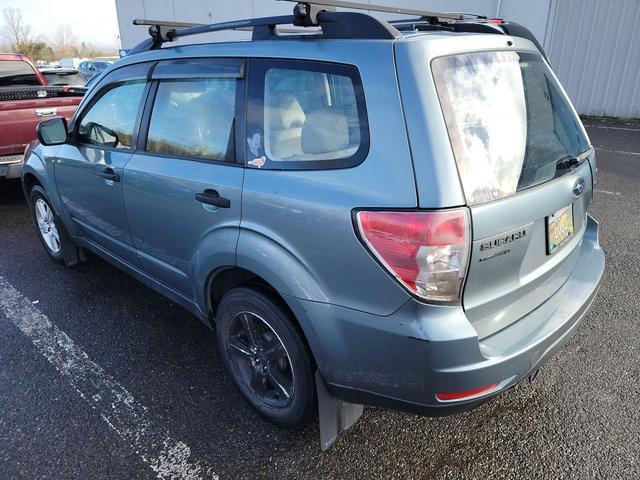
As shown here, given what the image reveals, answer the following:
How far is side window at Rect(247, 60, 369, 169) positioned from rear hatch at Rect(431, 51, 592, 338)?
0.34 meters

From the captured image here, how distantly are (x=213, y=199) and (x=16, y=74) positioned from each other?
7118mm

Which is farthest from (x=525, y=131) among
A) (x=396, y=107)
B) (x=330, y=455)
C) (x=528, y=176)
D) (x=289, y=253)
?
(x=330, y=455)

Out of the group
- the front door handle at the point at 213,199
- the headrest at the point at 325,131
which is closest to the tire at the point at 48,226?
the front door handle at the point at 213,199

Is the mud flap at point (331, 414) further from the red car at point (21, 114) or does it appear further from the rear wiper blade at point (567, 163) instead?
the red car at point (21, 114)

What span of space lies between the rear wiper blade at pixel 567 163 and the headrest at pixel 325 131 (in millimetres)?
994

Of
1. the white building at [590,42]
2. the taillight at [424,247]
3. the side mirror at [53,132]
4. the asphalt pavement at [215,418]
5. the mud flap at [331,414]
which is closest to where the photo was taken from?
the taillight at [424,247]

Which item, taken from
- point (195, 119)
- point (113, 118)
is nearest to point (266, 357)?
point (195, 119)

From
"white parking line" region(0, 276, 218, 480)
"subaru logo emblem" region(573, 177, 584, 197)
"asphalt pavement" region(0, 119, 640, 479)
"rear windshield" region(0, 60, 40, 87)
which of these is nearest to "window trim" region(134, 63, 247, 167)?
"asphalt pavement" region(0, 119, 640, 479)

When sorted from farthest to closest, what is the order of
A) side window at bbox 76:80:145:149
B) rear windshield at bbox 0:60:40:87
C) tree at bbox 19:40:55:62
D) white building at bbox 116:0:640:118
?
tree at bbox 19:40:55:62 < white building at bbox 116:0:640:118 < rear windshield at bbox 0:60:40:87 < side window at bbox 76:80:145:149

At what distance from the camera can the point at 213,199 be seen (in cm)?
230

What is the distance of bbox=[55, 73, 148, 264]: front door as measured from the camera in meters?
3.04

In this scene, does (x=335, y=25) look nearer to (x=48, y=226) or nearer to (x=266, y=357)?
(x=266, y=357)

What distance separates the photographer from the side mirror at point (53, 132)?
3.52m

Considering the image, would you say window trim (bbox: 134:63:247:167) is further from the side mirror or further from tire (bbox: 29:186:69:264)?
tire (bbox: 29:186:69:264)
